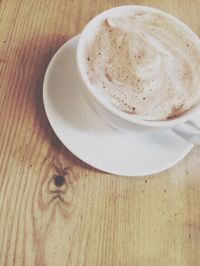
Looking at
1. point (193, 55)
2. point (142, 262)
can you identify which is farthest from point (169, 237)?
point (193, 55)

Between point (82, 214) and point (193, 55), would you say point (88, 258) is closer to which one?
point (82, 214)

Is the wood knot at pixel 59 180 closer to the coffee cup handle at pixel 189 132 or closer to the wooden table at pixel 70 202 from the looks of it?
the wooden table at pixel 70 202

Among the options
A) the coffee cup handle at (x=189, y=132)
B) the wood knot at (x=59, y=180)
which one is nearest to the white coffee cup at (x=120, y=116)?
the coffee cup handle at (x=189, y=132)

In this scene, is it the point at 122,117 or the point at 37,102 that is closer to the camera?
the point at 122,117

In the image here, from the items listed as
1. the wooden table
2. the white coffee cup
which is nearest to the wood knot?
the wooden table

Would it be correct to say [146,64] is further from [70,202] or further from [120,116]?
[70,202]

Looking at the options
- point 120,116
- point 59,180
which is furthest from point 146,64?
point 59,180
